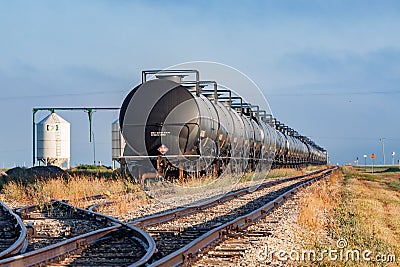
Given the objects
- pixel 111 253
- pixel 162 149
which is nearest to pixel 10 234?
pixel 111 253

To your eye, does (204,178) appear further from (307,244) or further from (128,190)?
(307,244)

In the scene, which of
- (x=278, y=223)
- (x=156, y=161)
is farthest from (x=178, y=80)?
(x=278, y=223)

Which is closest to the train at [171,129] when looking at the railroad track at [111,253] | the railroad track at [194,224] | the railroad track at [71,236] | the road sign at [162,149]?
the road sign at [162,149]

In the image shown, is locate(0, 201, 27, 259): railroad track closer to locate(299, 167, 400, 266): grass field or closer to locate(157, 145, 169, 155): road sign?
locate(299, 167, 400, 266): grass field

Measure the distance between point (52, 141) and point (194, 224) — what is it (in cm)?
3228

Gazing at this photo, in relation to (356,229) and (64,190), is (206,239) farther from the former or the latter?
A: (64,190)

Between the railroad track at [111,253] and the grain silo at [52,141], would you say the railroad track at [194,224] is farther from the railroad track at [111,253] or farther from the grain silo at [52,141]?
the grain silo at [52,141]

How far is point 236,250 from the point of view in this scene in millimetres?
7520

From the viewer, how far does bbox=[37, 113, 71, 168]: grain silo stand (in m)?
41.2

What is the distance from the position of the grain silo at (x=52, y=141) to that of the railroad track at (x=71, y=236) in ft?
94.7

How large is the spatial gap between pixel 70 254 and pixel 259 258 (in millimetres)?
2220

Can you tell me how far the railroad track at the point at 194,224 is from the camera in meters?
7.06

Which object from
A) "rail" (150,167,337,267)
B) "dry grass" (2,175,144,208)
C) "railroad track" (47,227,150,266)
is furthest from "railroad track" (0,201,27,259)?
"dry grass" (2,175,144,208)

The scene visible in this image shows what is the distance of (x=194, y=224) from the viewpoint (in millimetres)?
10406
